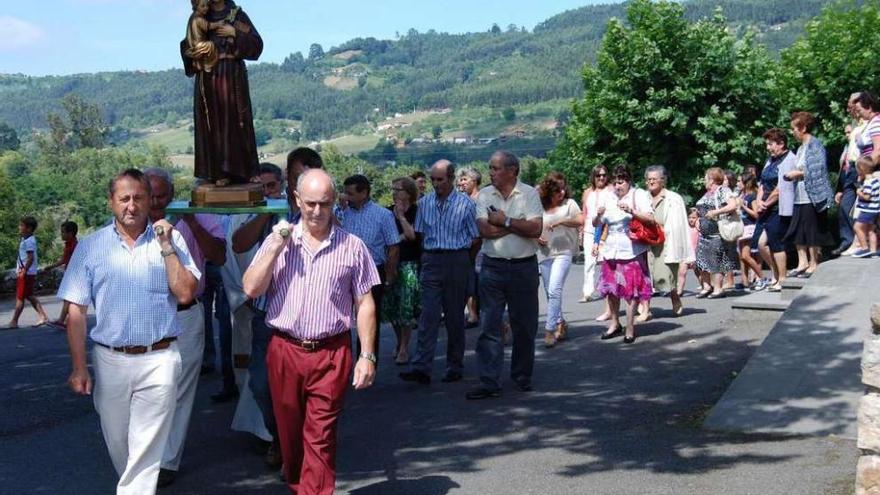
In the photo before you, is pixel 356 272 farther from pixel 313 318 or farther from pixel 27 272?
pixel 27 272

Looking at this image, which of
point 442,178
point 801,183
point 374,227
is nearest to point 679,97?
point 801,183

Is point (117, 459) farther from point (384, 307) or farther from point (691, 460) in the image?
point (384, 307)

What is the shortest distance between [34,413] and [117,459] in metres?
3.96

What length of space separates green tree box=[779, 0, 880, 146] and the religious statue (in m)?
22.4

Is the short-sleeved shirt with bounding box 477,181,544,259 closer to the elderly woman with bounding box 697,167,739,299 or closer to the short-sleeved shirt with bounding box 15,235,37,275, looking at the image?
the elderly woman with bounding box 697,167,739,299

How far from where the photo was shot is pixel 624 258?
1208cm

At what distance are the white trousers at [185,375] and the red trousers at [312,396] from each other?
119 centimetres

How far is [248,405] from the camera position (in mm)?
7934

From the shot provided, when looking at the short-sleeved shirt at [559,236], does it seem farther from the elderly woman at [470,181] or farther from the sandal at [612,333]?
the elderly woman at [470,181]

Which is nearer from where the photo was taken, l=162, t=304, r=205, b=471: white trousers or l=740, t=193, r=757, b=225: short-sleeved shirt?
l=162, t=304, r=205, b=471: white trousers

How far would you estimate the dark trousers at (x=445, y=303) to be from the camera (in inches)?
404

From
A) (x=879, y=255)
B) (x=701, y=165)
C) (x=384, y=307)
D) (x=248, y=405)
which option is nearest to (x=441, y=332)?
(x=384, y=307)

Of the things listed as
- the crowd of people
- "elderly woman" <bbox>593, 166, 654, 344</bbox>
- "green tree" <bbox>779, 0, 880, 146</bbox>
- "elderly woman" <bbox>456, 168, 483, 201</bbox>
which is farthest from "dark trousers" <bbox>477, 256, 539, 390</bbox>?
"green tree" <bbox>779, 0, 880, 146</bbox>

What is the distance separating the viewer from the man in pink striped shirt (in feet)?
19.5
